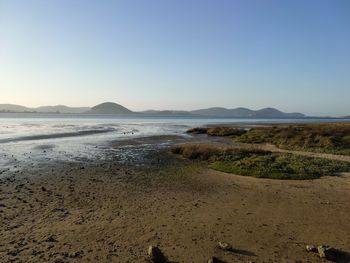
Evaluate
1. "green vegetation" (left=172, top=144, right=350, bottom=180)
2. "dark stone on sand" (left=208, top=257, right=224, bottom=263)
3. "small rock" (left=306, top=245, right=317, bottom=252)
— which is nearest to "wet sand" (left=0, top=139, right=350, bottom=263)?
→ "small rock" (left=306, top=245, right=317, bottom=252)

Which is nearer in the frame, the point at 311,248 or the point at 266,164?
the point at 311,248

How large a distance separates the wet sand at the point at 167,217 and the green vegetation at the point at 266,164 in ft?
4.39

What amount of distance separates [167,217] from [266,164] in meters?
12.3

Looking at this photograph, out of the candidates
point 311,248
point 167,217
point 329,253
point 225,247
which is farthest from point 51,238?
point 329,253

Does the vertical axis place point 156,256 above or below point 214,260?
above

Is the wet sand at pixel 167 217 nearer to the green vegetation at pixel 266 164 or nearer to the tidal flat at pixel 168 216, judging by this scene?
the tidal flat at pixel 168 216

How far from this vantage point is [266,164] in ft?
73.8

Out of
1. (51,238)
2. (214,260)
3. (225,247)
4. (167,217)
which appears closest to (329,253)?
(225,247)

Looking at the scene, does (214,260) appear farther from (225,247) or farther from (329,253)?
(329,253)

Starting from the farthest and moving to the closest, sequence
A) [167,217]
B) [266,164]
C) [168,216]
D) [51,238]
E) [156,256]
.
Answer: [266,164]
[168,216]
[167,217]
[51,238]
[156,256]

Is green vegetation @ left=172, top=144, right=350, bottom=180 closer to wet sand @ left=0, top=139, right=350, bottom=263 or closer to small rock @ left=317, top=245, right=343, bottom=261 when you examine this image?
wet sand @ left=0, top=139, right=350, bottom=263

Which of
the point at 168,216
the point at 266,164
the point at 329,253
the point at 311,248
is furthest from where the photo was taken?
the point at 266,164

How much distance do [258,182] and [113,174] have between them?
28.2ft

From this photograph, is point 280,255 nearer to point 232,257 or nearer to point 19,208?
point 232,257
